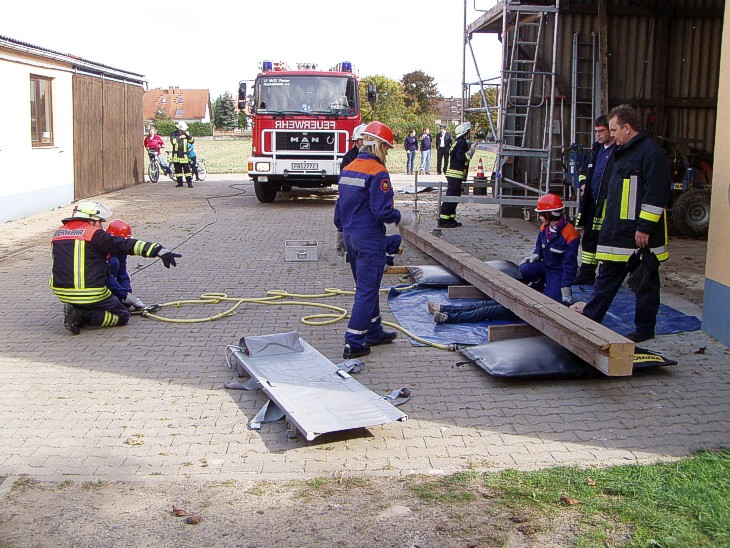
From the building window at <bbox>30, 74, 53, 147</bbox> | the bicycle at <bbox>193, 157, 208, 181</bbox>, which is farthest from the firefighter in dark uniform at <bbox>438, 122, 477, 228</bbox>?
the bicycle at <bbox>193, 157, 208, 181</bbox>

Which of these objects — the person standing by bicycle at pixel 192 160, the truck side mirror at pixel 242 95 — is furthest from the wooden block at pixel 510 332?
the person standing by bicycle at pixel 192 160

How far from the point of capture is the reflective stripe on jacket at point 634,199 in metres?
6.33

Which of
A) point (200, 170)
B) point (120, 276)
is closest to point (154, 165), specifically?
point (200, 170)

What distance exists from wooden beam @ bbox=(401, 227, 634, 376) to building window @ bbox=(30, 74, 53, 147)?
12.3 m

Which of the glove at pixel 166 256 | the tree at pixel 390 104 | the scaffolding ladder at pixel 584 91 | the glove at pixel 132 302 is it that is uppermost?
the tree at pixel 390 104

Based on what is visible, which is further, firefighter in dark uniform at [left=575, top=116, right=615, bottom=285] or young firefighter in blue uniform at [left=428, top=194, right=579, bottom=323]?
young firefighter in blue uniform at [left=428, top=194, right=579, bottom=323]

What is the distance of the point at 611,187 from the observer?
670 cm

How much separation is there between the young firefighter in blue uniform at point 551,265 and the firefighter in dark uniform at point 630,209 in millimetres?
856

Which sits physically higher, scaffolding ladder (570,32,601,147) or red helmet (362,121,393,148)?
scaffolding ladder (570,32,601,147)

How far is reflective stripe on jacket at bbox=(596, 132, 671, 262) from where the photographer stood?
20.8 feet

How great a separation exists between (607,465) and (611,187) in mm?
2925

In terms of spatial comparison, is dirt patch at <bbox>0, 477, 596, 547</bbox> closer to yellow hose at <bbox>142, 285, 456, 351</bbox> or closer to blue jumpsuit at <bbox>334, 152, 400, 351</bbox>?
blue jumpsuit at <bbox>334, 152, 400, 351</bbox>

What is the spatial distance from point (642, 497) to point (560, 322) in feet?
7.00

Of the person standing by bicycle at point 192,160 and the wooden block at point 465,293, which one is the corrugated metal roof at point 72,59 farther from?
the wooden block at point 465,293
